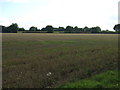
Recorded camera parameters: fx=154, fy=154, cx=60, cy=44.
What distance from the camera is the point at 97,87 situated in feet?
22.4

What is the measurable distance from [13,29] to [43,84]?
145 metres

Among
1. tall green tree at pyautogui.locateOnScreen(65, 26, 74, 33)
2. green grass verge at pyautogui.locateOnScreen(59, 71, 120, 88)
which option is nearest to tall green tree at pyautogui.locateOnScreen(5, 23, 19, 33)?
tall green tree at pyautogui.locateOnScreen(65, 26, 74, 33)

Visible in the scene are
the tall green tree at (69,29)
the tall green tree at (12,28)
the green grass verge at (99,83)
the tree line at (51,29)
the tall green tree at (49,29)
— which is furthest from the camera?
the tall green tree at (69,29)

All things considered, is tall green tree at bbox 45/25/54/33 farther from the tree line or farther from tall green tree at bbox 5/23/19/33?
tall green tree at bbox 5/23/19/33

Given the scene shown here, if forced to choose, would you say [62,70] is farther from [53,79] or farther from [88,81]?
[88,81]

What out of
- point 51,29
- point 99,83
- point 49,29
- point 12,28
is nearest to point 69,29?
point 51,29

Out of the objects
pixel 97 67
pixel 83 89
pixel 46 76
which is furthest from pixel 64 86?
pixel 97 67

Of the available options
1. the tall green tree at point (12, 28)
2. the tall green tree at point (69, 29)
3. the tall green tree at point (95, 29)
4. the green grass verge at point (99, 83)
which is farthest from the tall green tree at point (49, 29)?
the green grass verge at point (99, 83)

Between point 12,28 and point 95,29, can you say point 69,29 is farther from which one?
point 12,28

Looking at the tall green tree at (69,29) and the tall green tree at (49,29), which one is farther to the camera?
the tall green tree at (69,29)

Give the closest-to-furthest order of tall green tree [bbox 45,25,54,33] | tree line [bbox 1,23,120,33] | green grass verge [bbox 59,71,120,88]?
green grass verge [bbox 59,71,120,88] < tree line [bbox 1,23,120,33] < tall green tree [bbox 45,25,54,33]

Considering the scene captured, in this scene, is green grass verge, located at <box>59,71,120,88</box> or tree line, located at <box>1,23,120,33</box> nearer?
green grass verge, located at <box>59,71,120,88</box>

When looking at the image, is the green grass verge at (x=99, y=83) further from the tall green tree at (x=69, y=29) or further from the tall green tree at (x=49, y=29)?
the tall green tree at (x=69, y=29)

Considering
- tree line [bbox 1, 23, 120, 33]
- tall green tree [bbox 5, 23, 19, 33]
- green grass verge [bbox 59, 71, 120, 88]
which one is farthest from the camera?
tree line [bbox 1, 23, 120, 33]
